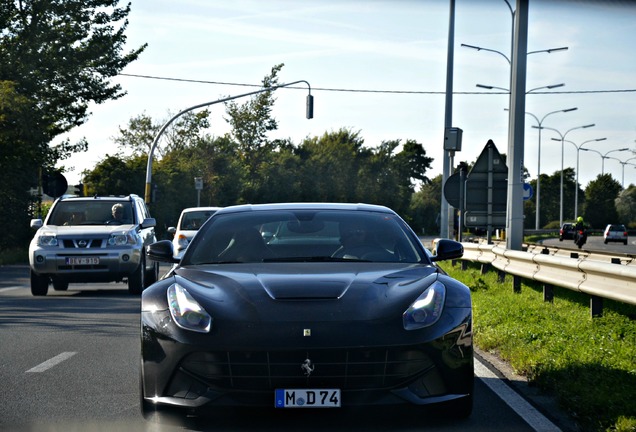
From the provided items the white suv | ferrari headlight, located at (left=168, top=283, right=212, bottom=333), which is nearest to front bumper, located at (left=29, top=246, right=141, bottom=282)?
the white suv

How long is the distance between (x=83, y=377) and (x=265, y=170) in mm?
75651

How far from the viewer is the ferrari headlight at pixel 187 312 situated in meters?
5.88

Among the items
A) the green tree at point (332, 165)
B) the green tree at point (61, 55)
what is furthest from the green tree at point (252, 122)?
the green tree at point (61, 55)

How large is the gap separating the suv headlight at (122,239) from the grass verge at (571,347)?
610 cm

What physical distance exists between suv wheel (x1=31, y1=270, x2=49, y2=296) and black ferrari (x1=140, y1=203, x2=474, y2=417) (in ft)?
37.8

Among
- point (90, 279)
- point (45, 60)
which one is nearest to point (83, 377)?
point (90, 279)

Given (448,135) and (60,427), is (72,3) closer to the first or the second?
(448,135)

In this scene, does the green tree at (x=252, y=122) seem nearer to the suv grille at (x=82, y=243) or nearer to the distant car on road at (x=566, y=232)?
the distant car on road at (x=566, y=232)

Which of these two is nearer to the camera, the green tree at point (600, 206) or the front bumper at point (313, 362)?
the front bumper at point (313, 362)

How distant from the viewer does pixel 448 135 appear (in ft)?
74.3

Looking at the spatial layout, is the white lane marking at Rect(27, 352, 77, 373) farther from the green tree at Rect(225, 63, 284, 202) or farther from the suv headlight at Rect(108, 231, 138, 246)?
the green tree at Rect(225, 63, 284, 202)

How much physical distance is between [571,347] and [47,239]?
427 inches

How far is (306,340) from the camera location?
568cm

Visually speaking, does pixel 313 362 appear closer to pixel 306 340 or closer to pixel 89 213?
pixel 306 340
